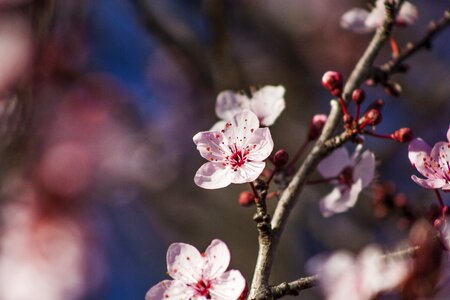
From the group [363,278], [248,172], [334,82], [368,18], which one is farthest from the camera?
[368,18]

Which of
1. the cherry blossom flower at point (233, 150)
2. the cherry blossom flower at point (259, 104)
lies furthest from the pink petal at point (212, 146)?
the cherry blossom flower at point (259, 104)

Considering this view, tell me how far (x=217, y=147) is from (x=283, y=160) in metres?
0.14

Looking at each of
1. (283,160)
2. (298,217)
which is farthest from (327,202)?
(298,217)

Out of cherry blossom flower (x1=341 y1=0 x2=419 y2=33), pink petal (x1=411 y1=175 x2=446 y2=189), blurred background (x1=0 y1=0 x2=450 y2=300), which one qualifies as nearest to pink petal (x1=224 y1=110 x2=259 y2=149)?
pink petal (x1=411 y1=175 x2=446 y2=189)

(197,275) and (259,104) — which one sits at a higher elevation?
(259,104)

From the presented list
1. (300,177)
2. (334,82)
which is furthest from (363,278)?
(334,82)

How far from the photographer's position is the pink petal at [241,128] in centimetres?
106

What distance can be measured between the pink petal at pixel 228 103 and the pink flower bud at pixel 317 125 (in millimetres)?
171

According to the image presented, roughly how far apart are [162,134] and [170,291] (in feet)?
8.49

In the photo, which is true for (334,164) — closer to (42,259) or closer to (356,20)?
(356,20)

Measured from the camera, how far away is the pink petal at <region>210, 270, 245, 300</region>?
95cm

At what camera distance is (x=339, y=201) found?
4.17ft

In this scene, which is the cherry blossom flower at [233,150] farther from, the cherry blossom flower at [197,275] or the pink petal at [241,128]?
the cherry blossom flower at [197,275]

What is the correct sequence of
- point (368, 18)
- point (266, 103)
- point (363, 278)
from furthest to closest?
point (368, 18) < point (266, 103) < point (363, 278)
